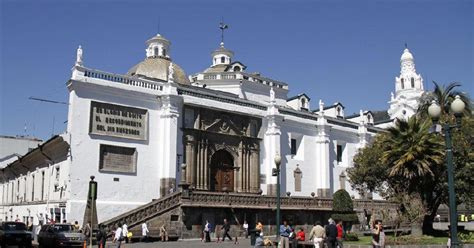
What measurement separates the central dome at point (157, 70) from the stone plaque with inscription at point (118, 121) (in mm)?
13601

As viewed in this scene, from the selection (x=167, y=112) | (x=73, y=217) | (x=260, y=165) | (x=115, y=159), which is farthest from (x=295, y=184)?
(x=73, y=217)

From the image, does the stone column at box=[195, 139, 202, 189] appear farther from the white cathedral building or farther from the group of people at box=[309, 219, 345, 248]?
the group of people at box=[309, 219, 345, 248]

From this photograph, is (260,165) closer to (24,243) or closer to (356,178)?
(356,178)

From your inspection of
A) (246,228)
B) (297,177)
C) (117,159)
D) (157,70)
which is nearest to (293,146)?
(297,177)

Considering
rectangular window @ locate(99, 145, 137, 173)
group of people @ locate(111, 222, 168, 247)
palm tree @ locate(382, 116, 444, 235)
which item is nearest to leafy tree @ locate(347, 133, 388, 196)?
palm tree @ locate(382, 116, 444, 235)

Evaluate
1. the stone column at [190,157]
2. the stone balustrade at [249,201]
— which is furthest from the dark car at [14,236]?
the stone column at [190,157]

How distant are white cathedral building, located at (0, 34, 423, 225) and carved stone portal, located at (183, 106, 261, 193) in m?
0.08

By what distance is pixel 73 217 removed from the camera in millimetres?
31125

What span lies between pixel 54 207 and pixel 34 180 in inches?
406

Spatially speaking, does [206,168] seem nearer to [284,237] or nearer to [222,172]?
[222,172]

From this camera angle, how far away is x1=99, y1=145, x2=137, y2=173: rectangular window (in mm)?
33250

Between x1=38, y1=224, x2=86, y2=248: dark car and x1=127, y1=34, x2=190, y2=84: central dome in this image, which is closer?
x1=38, y1=224, x2=86, y2=248: dark car

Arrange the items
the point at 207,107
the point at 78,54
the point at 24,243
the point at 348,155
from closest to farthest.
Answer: the point at 24,243 → the point at 78,54 → the point at 207,107 → the point at 348,155

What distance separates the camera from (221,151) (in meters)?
40.4
